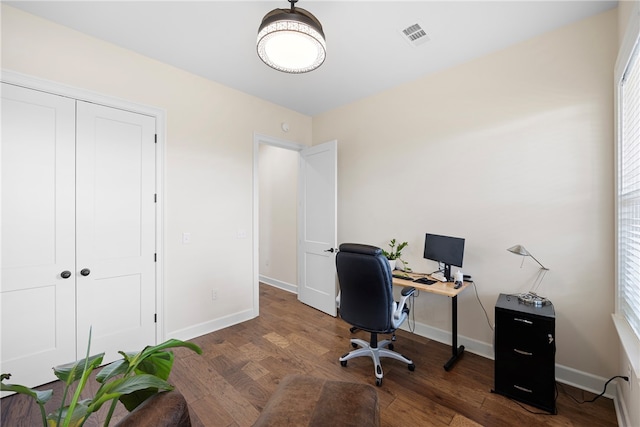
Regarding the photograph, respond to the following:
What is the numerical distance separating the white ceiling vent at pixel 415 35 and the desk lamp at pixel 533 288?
1938 mm

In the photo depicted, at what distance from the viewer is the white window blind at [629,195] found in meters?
1.67

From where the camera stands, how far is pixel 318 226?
12.8 ft

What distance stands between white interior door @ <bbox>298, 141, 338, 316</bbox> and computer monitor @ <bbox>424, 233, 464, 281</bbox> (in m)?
1.17

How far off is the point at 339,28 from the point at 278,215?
3352mm

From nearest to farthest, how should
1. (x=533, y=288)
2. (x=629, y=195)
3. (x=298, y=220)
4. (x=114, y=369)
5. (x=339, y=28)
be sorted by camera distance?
(x=114, y=369), (x=629, y=195), (x=339, y=28), (x=533, y=288), (x=298, y=220)

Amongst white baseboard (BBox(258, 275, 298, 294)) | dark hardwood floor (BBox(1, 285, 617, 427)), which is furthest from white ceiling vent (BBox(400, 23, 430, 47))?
white baseboard (BBox(258, 275, 298, 294))

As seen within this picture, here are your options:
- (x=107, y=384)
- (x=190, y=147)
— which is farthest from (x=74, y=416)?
(x=190, y=147)

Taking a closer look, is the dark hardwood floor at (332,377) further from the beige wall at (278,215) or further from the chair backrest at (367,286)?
the beige wall at (278,215)

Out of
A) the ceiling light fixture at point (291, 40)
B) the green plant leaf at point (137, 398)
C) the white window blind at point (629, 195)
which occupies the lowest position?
the green plant leaf at point (137, 398)

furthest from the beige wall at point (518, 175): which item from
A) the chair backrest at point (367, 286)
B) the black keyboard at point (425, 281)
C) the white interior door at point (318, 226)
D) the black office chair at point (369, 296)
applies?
the chair backrest at point (367, 286)

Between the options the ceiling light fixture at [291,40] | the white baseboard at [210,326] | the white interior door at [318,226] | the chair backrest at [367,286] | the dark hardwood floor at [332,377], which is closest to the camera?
the ceiling light fixture at [291,40]

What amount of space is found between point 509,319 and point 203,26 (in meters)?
3.36

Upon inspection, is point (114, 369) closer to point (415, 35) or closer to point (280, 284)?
point (415, 35)

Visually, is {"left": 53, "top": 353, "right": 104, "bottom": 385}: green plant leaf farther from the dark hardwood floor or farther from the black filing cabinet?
the black filing cabinet
